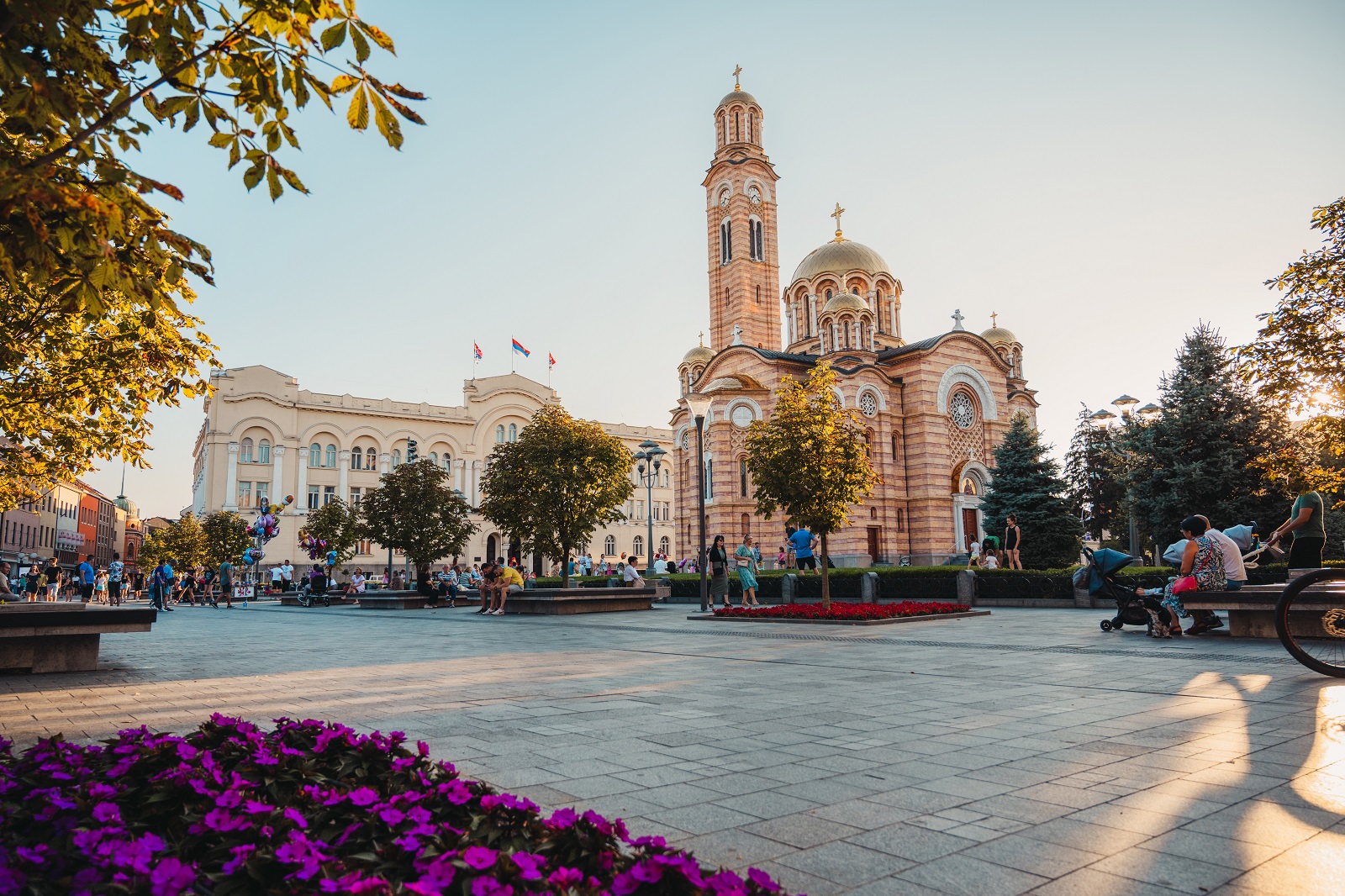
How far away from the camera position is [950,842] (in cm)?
334

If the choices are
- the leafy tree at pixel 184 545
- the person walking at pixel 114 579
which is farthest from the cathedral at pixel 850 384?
the leafy tree at pixel 184 545

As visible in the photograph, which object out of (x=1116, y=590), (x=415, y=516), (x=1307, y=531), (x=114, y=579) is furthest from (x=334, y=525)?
(x=1307, y=531)

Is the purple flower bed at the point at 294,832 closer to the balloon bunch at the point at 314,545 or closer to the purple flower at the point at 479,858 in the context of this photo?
the purple flower at the point at 479,858

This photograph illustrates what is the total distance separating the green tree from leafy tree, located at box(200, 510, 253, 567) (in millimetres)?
42225

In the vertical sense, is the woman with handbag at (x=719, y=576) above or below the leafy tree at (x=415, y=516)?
below

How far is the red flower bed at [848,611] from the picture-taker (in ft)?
50.9

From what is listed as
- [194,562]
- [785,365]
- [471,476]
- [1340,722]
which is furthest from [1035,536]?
[194,562]

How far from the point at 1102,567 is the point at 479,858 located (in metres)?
12.1

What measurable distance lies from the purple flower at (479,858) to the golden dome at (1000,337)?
57606 millimetres

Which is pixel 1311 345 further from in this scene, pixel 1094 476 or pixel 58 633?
pixel 1094 476

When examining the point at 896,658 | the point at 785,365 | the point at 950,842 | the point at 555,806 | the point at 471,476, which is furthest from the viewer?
the point at 471,476

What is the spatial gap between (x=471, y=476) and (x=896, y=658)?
57.5 metres

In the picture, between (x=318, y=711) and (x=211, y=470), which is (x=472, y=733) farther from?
(x=211, y=470)

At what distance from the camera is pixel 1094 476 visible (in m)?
55.5
